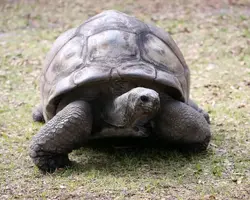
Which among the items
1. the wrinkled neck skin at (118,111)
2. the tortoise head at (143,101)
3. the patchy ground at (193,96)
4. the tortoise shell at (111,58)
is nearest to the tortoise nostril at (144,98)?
the tortoise head at (143,101)

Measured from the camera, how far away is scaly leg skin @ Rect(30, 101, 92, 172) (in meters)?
3.91

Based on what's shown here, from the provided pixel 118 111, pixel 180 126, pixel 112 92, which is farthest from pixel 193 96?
pixel 118 111

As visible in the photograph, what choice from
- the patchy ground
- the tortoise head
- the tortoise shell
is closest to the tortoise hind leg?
the patchy ground

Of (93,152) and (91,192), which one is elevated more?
(91,192)

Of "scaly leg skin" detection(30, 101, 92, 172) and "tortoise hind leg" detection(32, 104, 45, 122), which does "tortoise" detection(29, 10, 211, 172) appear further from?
"tortoise hind leg" detection(32, 104, 45, 122)

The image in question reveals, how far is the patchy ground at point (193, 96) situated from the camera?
360cm

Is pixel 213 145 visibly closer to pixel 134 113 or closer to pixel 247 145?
pixel 247 145

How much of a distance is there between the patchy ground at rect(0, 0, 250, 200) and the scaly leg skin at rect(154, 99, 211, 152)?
5.3 inches

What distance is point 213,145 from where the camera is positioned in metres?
4.59

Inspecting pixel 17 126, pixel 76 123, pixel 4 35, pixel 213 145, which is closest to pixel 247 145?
pixel 213 145

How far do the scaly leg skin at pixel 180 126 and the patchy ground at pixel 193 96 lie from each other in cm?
14

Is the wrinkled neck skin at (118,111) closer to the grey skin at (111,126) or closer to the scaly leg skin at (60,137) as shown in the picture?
the grey skin at (111,126)

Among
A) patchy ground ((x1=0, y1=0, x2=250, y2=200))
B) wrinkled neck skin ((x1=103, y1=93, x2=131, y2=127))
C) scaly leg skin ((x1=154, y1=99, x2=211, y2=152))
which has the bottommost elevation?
patchy ground ((x1=0, y1=0, x2=250, y2=200))

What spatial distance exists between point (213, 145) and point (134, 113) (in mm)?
1121
